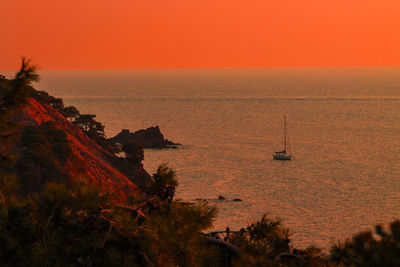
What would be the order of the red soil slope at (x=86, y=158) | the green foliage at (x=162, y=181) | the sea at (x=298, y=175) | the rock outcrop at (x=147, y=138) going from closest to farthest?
the green foliage at (x=162, y=181), the red soil slope at (x=86, y=158), the sea at (x=298, y=175), the rock outcrop at (x=147, y=138)

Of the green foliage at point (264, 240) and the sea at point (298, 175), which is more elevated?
the green foliage at point (264, 240)

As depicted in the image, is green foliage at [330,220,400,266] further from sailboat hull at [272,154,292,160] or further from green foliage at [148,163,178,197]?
sailboat hull at [272,154,292,160]

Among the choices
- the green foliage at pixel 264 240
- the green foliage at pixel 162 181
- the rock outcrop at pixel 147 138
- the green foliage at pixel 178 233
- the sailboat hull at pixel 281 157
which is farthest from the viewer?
the rock outcrop at pixel 147 138

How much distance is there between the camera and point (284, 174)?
110 metres

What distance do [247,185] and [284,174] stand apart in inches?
593

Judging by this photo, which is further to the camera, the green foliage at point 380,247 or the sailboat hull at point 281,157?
the sailboat hull at point 281,157

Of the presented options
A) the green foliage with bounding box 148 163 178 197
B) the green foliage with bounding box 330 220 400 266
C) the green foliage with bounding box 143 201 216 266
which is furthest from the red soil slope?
the green foliage with bounding box 330 220 400 266

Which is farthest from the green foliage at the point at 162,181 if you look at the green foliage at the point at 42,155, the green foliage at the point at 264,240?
the green foliage at the point at 42,155

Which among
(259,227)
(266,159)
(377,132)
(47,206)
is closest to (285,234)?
(259,227)

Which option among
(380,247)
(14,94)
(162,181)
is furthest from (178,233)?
(380,247)

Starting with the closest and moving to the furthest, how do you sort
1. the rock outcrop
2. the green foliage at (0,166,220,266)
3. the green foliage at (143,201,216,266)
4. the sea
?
the green foliage at (0,166,220,266), the green foliage at (143,201,216,266), the sea, the rock outcrop

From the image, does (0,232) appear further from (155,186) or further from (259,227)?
(259,227)

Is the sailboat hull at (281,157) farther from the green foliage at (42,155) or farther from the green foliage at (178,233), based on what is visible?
the green foliage at (178,233)

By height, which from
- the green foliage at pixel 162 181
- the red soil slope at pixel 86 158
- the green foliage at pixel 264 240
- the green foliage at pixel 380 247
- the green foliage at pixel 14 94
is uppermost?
the green foliage at pixel 14 94
